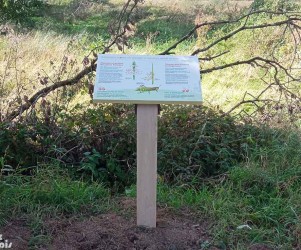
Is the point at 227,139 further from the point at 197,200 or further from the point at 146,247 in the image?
the point at 146,247

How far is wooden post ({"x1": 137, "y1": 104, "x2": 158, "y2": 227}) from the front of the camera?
3.62 metres

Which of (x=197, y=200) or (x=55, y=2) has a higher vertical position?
(x=55, y=2)

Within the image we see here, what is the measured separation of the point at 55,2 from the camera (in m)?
18.5

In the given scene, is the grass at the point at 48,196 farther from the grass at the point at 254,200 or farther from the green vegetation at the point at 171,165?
the grass at the point at 254,200

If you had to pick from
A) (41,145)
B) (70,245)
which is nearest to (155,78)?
(70,245)

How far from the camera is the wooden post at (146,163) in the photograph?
3.62 metres

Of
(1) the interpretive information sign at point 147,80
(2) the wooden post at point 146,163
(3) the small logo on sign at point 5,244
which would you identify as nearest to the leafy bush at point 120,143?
(2) the wooden post at point 146,163

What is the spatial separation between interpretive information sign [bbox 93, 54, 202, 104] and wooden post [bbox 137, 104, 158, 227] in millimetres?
107

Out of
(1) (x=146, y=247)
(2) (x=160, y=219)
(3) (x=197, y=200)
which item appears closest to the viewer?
(1) (x=146, y=247)

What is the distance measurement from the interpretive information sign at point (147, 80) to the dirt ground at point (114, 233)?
3.11 ft

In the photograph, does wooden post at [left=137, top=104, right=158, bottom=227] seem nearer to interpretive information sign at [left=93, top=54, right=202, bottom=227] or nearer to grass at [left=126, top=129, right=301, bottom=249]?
interpretive information sign at [left=93, top=54, right=202, bottom=227]

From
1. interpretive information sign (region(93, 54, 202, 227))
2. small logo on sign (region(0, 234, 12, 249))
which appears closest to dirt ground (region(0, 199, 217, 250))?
small logo on sign (region(0, 234, 12, 249))

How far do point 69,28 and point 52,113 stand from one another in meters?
10.6

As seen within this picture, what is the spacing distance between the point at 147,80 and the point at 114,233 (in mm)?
1141
